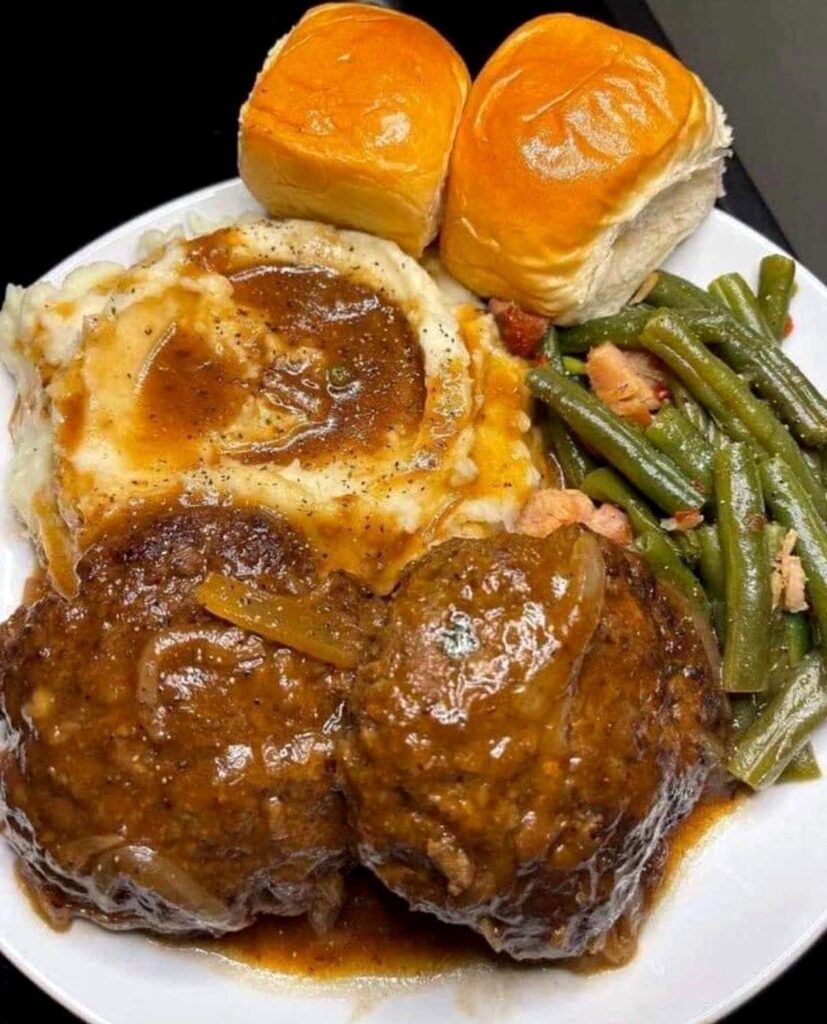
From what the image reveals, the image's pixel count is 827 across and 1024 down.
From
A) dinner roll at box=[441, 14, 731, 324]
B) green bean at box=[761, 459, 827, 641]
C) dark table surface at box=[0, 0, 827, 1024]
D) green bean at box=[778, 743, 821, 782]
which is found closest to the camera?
green bean at box=[778, 743, 821, 782]

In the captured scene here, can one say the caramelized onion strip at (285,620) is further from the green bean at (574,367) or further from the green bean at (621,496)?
the green bean at (574,367)

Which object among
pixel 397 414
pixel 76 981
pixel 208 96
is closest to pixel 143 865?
pixel 76 981

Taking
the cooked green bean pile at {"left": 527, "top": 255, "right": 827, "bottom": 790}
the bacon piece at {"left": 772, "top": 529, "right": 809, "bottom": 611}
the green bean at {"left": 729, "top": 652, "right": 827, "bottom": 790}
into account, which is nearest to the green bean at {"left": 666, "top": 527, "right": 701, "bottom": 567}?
the cooked green bean pile at {"left": 527, "top": 255, "right": 827, "bottom": 790}

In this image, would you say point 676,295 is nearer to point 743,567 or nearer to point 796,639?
point 743,567

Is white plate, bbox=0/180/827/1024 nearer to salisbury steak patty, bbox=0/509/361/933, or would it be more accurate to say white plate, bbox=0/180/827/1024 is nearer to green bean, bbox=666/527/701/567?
salisbury steak patty, bbox=0/509/361/933

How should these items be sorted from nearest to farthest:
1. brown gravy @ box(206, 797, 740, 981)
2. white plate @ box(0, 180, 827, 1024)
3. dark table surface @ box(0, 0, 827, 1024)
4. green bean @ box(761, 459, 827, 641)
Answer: white plate @ box(0, 180, 827, 1024)
brown gravy @ box(206, 797, 740, 981)
green bean @ box(761, 459, 827, 641)
dark table surface @ box(0, 0, 827, 1024)

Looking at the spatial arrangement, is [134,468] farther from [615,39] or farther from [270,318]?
[615,39]

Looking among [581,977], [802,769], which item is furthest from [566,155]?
[581,977]

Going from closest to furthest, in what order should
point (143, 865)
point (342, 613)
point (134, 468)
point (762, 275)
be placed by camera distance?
1. point (143, 865)
2. point (342, 613)
3. point (134, 468)
4. point (762, 275)
